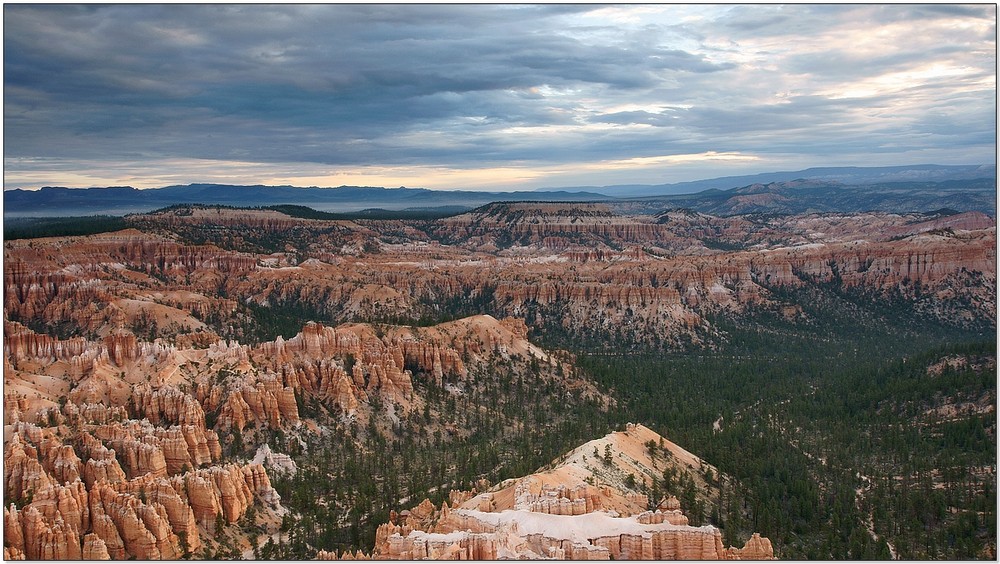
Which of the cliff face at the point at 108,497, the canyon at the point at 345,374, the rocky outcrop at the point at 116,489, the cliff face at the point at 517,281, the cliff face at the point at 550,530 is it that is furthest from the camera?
the cliff face at the point at 517,281

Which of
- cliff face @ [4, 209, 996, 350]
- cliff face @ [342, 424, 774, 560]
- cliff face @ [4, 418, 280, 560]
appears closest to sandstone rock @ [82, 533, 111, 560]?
cliff face @ [4, 418, 280, 560]

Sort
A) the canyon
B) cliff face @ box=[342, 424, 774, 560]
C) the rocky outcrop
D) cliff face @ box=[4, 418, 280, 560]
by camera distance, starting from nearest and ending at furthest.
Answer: cliff face @ box=[342, 424, 774, 560] → cliff face @ box=[4, 418, 280, 560] → the rocky outcrop → the canyon

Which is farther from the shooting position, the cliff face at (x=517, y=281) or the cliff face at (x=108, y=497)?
the cliff face at (x=517, y=281)

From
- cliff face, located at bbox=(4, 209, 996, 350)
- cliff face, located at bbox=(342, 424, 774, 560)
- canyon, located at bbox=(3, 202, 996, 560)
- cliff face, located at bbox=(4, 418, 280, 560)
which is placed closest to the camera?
cliff face, located at bbox=(342, 424, 774, 560)

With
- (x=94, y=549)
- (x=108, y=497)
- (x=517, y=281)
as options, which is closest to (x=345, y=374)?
(x=108, y=497)

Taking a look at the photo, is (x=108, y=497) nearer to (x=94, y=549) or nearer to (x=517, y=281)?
(x=94, y=549)

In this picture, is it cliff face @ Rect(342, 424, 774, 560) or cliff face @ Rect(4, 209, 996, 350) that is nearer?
cliff face @ Rect(342, 424, 774, 560)

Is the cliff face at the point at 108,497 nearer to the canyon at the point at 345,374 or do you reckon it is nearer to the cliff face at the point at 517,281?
the canyon at the point at 345,374

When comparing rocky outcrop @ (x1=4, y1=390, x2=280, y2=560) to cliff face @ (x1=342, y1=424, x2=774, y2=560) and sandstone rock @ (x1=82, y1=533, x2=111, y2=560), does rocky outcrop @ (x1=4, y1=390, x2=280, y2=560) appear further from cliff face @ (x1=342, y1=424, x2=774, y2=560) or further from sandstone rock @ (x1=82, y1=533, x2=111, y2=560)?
cliff face @ (x1=342, y1=424, x2=774, y2=560)

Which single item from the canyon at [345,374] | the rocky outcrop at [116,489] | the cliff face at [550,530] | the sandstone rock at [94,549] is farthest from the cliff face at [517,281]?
the cliff face at [550,530]

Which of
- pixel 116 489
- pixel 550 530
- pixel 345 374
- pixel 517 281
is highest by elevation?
pixel 116 489
